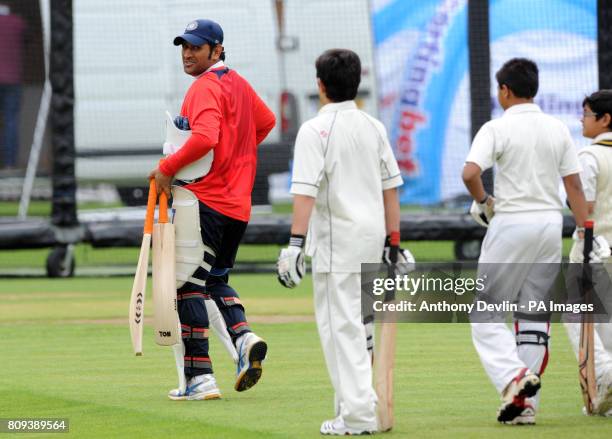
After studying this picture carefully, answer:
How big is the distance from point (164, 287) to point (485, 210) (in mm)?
1769

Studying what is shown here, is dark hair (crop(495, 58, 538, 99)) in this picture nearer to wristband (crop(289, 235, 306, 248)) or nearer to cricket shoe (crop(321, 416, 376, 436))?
wristband (crop(289, 235, 306, 248))

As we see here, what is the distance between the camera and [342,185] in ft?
20.8

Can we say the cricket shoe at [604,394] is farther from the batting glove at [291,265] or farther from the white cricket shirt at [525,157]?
the batting glove at [291,265]

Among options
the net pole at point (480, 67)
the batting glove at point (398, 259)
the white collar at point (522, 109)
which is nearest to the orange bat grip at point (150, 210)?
the batting glove at point (398, 259)

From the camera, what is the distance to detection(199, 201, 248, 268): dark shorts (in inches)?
304

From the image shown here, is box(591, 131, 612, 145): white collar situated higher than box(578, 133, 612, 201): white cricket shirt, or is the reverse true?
box(591, 131, 612, 145): white collar

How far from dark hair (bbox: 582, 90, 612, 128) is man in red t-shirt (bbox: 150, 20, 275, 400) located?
192 centimetres

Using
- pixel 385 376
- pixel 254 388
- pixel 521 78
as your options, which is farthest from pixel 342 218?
pixel 254 388

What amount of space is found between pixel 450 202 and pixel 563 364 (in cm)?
860

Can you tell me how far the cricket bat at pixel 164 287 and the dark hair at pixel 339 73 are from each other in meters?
1.53

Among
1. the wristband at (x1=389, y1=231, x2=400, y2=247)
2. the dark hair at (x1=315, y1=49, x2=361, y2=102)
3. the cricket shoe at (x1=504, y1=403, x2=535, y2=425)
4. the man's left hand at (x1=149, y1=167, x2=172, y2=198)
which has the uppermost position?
the dark hair at (x1=315, y1=49, x2=361, y2=102)

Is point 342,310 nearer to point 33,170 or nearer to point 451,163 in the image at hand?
point 451,163

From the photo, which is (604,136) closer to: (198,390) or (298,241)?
(298,241)

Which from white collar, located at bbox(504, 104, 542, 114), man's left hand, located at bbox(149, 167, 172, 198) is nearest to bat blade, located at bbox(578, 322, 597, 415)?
white collar, located at bbox(504, 104, 542, 114)
